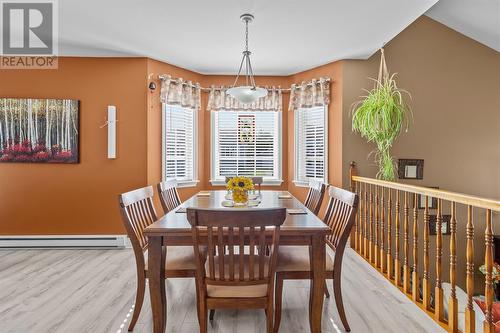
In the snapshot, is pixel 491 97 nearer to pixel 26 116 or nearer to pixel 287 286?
pixel 287 286

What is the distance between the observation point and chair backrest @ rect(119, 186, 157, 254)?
6.63ft

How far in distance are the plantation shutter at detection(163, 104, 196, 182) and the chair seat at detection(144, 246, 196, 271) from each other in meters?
2.25

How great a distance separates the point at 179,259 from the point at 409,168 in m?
3.49

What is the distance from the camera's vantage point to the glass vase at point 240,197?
8.13 feet

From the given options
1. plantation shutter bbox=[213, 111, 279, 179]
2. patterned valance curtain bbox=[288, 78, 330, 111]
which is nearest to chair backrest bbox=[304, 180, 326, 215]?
patterned valance curtain bbox=[288, 78, 330, 111]

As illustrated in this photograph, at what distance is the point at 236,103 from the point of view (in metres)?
5.01

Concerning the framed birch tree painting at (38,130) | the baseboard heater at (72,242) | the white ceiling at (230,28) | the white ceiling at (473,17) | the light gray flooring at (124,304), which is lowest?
the light gray flooring at (124,304)

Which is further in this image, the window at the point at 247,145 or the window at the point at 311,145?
the window at the point at 247,145

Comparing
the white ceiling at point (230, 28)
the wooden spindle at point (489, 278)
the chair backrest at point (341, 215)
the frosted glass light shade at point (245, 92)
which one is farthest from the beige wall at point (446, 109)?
the wooden spindle at point (489, 278)

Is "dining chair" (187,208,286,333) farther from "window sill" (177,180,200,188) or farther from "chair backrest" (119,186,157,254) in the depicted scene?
"window sill" (177,180,200,188)

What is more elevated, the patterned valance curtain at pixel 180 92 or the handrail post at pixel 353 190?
the patterned valance curtain at pixel 180 92

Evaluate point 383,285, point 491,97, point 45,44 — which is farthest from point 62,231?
point 491,97

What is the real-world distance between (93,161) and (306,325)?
11.0 feet

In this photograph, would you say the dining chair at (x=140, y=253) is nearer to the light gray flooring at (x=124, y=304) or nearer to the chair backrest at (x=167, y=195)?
the light gray flooring at (x=124, y=304)
